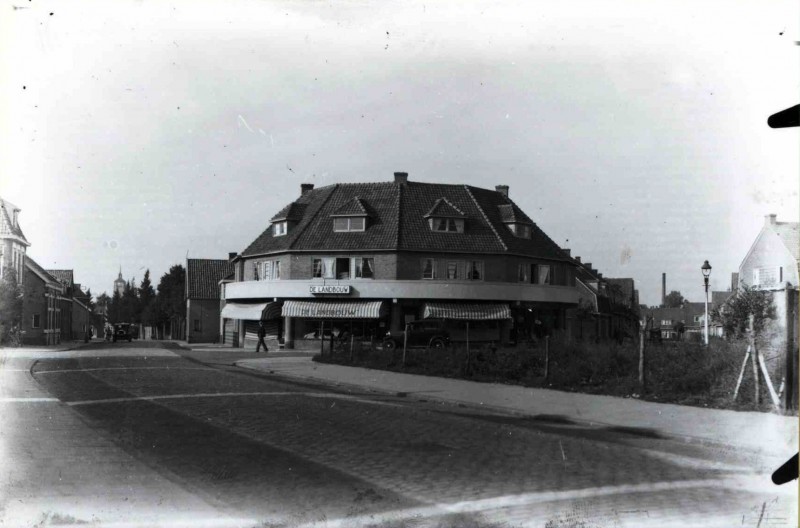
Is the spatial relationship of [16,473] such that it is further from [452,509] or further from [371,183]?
[371,183]

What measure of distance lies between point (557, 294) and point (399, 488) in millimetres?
45294

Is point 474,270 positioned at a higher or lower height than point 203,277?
lower

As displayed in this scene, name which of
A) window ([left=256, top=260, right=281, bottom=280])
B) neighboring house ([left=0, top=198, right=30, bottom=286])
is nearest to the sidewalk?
neighboring house ([left=0, top=198, right=30, bottom=286])

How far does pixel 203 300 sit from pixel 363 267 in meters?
27.6

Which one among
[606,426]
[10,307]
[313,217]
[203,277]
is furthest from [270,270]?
[10,307]

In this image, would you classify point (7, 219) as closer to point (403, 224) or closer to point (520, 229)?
point (403, 224)

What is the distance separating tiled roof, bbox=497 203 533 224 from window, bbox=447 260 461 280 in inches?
237

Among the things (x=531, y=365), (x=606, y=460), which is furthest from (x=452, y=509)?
(x=531, y=365)

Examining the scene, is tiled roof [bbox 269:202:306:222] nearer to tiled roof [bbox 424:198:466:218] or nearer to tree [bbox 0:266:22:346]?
tiled roof [bbox 424:198:466:218]

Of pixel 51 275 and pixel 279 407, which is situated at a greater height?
pixel 51 275

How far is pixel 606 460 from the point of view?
7988mm

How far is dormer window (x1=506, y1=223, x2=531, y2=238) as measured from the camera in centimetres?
4950

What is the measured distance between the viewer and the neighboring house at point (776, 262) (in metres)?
4.54

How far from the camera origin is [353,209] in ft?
155
